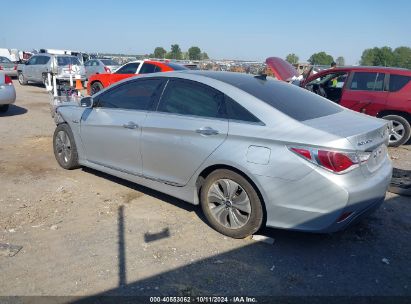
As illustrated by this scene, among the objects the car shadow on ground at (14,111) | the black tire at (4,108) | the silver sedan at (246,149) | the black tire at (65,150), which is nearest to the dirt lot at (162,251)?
the silver sedan at (246,149)

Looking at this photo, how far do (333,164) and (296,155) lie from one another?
32 centimetres

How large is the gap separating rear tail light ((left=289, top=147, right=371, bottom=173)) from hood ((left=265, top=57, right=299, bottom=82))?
6012 mm

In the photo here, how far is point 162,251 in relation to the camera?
359 centimetres

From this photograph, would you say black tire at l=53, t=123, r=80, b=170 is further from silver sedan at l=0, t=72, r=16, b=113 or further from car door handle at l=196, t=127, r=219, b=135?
silver sedan at l=0, t=72, r=16, b=113

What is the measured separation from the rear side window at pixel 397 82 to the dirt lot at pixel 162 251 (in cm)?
372

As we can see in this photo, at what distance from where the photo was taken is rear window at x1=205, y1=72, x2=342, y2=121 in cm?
374

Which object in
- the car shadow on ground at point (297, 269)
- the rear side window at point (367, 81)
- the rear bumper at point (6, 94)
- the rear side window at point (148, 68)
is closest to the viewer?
the car shadow on ground at point (297, 269)

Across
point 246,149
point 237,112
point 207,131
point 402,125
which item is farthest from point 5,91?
point 402,125

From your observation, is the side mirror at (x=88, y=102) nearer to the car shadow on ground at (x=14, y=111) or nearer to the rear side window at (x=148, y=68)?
the car shadow on ground at (x=14, y=111)

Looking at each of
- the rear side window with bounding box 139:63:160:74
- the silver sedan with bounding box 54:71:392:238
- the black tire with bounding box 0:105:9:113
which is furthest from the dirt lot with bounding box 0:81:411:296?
the rear side window with bounding box 139:63:160:74

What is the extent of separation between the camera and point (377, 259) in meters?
3.55

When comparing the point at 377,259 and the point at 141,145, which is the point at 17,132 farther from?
the point at 377,259

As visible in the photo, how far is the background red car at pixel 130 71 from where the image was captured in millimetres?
11617

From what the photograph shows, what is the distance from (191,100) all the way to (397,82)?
18.7 ft
